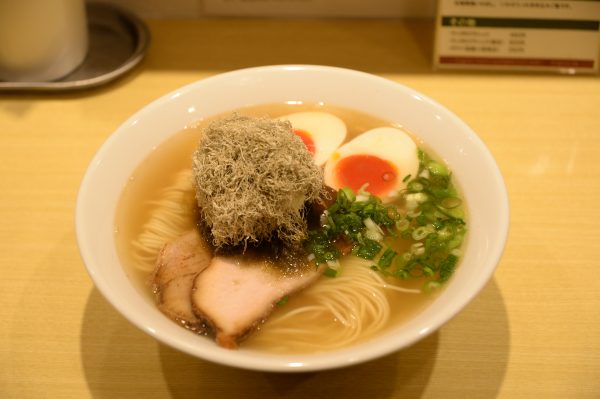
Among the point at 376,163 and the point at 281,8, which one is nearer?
the point at 376,163

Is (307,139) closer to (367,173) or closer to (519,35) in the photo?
(367,173)

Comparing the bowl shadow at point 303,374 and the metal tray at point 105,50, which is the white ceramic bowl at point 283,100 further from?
the metal tray at point 105,50

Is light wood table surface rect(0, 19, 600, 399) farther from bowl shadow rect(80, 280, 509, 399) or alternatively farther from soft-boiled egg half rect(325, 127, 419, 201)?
soft-boiled egg half rect(325, 127, 419, 201)

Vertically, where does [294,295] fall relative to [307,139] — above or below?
below

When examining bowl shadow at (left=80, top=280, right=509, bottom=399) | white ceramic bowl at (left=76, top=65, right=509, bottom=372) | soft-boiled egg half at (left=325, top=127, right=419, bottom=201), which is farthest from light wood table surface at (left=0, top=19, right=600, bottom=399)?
soft-boiled egg half at (left=325, top=127, right=419, bottom=201)

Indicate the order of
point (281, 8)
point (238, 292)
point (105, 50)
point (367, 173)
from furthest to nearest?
1. point (281, 8)
2. point (105, 50)
3. point (367, 173)
4. point (238, 292)

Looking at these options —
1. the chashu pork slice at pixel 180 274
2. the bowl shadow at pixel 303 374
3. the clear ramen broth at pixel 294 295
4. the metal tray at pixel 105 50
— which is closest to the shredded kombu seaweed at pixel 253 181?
the chashu pork slice at pixel 180 274

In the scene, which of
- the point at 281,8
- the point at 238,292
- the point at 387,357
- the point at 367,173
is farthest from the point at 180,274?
the point at 281,8
